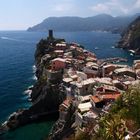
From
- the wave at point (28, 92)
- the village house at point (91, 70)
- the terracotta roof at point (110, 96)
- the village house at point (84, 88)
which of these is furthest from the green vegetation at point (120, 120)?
the wave at point (28, 92)

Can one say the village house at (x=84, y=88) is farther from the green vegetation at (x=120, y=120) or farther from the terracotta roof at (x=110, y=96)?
the green vegetation at (x=120, y=120)

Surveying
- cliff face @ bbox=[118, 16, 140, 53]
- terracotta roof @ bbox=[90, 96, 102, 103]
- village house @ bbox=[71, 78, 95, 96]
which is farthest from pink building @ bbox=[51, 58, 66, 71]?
cliff face @ bbox=[118, 16, 140, 53]

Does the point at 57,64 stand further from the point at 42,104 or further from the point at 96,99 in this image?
the point at 96,99

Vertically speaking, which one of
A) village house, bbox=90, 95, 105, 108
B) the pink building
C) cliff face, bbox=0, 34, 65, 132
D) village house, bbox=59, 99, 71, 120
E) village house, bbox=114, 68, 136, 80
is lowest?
cliff face, bbox=0, 34, 65, 132

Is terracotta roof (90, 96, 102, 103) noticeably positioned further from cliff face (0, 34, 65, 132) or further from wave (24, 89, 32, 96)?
wave (24, 89, 32, 96)

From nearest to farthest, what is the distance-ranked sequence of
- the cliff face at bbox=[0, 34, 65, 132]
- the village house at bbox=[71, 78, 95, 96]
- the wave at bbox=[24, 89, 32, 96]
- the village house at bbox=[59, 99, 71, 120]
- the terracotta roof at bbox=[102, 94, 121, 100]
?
1. the terracotta roof at bbox=[102, 94, 121, 100]
2. the village house at bbox=[59, 99, 71, 120]
3. the village house at bbox=[71, 78, 95, 96]
4. the cliff face at bbox=[0, 34, 65, 132]
5. the wave at bbox=[24, 89, 32, 96]

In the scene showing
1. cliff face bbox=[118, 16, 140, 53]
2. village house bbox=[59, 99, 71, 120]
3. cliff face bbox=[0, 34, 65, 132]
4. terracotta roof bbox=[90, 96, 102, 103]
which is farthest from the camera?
cliff face bbox=[118, 16, 140, 53]

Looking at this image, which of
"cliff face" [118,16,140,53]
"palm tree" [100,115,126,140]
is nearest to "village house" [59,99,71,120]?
"palm tree" [100,115,126,140]

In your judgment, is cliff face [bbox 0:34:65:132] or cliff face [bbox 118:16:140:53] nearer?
cliff face [bbox 0:34:65:132]

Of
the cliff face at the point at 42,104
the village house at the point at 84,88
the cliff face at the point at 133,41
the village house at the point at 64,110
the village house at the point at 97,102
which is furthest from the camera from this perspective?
the cliff face at the point at 133,41

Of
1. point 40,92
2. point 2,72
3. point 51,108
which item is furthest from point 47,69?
point 2,72

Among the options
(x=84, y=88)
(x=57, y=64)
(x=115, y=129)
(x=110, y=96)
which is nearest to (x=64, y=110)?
(x=84, y=88)

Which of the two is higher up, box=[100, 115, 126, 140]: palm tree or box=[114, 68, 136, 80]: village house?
box=[100, 115, 126, 140]: palm tree
